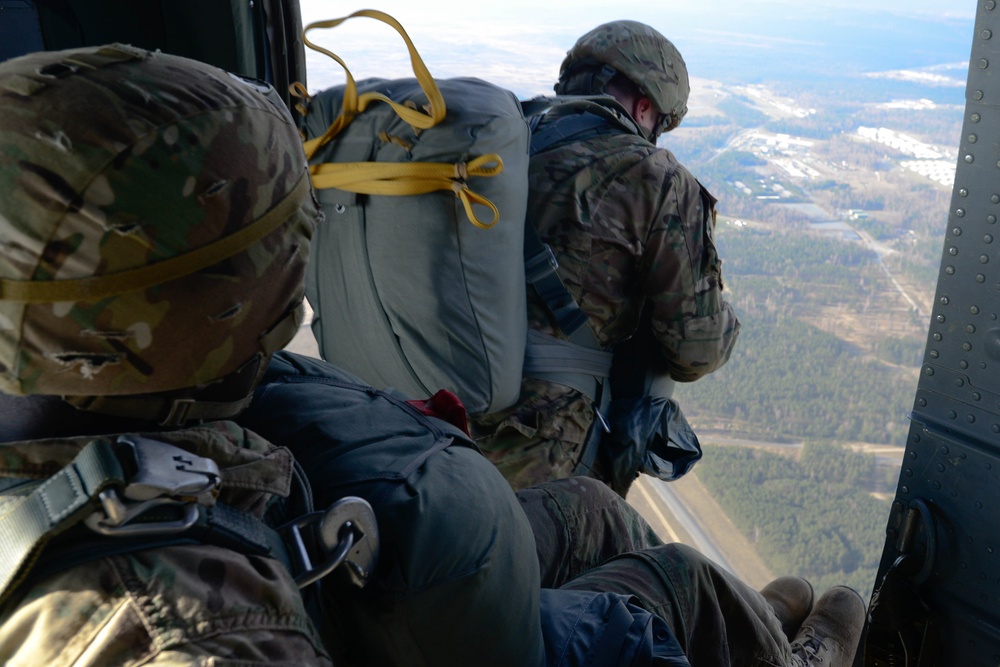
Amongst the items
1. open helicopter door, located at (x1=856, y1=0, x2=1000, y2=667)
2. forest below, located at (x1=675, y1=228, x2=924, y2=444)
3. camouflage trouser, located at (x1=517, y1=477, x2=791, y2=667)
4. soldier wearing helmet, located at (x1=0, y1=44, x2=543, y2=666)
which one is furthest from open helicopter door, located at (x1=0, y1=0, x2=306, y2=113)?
forest below, located at (x1=675, y1=228, x2=924, y2=444)

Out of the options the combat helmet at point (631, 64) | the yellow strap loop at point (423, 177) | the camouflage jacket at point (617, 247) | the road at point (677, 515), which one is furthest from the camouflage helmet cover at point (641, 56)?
the road at point (677, 515)

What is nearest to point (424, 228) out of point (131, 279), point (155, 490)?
point (131, 279)

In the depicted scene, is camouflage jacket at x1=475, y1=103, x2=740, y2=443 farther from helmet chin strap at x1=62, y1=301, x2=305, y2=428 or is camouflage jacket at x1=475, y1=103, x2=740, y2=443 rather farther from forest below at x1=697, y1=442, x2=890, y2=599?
forest below at x1=697, y1=442, x2=890, y2=599

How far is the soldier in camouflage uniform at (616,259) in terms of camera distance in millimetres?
2215

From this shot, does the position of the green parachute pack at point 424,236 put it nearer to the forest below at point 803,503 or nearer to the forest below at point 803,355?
the forest below at point 803,503

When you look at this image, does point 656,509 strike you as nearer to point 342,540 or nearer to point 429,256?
point 429,256

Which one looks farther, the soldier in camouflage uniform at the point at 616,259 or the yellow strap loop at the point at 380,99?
the soldier in camouflage uniform at the point at 616,259

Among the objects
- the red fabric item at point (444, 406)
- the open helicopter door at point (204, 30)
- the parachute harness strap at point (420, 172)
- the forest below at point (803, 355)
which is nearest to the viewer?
the red fabric item at point (444, 406)

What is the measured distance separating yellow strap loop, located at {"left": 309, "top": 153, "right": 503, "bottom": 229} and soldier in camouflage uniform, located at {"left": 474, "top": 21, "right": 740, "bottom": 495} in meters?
0.45

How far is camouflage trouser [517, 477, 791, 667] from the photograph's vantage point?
1429 millimetres

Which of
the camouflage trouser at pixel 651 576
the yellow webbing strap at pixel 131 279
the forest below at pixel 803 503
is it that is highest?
the yellow webbing strap at pixel 131 279

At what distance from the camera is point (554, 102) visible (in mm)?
2219

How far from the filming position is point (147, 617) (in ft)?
2.30

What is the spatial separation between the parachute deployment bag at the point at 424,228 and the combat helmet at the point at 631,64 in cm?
63
